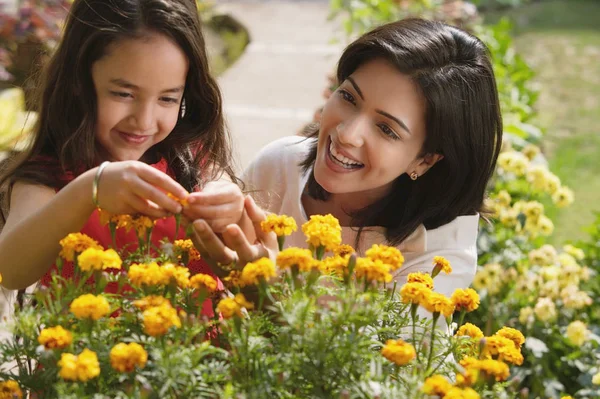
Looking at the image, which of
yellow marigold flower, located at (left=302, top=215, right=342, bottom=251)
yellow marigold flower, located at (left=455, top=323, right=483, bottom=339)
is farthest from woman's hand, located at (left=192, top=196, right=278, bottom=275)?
yellow marigold flower, located at (left=455, top=323, right=483, bottom=339)

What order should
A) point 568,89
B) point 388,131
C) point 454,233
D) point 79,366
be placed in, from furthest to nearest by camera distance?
point 568,89
point 454,233
point 388,131
point 79,366

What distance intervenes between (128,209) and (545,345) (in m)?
2.03

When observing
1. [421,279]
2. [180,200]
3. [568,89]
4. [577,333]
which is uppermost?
[180,200]

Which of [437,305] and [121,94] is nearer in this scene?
[437,305]

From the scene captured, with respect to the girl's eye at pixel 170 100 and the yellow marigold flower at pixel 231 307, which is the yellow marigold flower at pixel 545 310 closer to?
the girl's eye at pixel 170 100

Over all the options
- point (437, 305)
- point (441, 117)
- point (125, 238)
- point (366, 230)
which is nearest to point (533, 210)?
point (366, 230)

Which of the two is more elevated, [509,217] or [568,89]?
[568,89]

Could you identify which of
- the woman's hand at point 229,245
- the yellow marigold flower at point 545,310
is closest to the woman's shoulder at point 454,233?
the yellow marigold flower at point 545,310

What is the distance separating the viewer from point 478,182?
223cm

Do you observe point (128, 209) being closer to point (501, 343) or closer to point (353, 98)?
point (501, 343)

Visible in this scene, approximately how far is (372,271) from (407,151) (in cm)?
87

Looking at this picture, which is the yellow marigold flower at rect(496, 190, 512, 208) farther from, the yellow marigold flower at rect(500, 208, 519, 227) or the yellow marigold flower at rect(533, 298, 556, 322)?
the yellow marigold flower at rect(533, 298, 556, 322)

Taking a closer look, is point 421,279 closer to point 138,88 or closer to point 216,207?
point 216,207

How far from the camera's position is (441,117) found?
6.66ft
